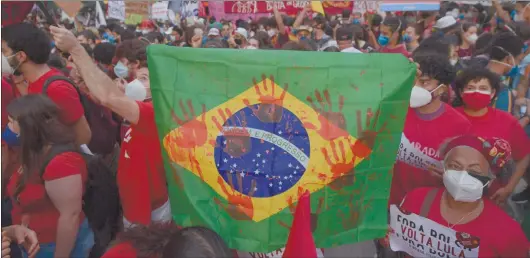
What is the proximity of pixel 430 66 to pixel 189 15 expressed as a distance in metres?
9.49

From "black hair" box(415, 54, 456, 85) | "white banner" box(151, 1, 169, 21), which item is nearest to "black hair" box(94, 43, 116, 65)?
"black hair" box(415, 54, 456, 85)

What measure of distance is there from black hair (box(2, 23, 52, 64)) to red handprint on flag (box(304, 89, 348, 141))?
1910mm

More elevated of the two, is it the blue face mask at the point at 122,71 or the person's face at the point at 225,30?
the blue face mask at the point at 122,71

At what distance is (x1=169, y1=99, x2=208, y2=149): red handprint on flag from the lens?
2.30 m

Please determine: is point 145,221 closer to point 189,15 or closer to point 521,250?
point 521,250

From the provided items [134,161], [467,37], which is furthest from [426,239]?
[467,37]

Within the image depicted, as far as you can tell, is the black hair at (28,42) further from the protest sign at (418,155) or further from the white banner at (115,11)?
the white banner at (115,11)

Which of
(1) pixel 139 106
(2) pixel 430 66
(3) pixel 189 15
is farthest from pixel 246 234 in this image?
(3) pixel 189 15

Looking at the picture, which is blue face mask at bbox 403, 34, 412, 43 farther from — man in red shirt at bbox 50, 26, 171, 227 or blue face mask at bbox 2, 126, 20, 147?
blue face mask at bbox 2, 126, 20, 147

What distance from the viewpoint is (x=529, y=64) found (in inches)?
176

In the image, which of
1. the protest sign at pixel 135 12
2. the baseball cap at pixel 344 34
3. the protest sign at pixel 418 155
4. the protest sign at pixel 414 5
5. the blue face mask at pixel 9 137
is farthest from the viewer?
the protest sign at pixel 135 12

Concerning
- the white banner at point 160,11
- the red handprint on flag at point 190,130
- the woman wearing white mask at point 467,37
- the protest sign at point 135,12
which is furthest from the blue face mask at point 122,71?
the protest sign at point 135,12

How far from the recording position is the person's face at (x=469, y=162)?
2605 millimetres

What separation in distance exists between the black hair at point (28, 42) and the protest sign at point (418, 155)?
2.23 meters
